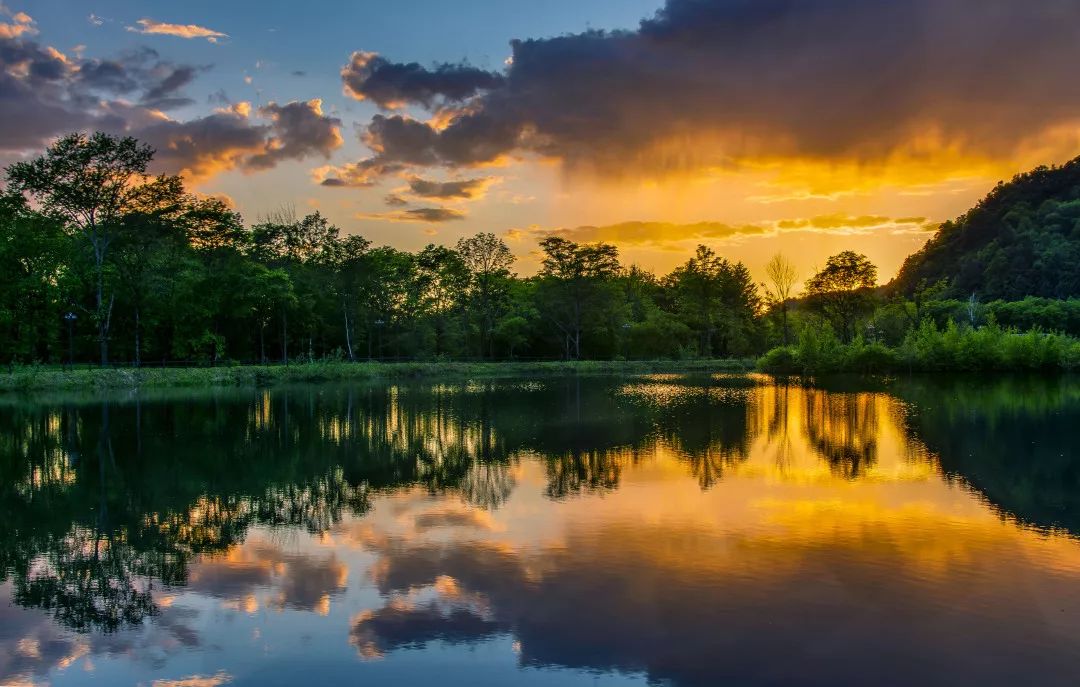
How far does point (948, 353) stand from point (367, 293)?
4863cm

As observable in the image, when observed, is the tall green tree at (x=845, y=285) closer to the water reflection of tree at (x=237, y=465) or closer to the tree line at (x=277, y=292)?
the tree line at (x=277, y=292)

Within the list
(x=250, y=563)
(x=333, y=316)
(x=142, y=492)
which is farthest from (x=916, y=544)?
(x=333, y=316)

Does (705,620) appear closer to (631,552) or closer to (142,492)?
(631,552)

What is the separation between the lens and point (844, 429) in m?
26.1

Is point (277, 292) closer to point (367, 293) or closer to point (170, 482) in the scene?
point (367, 293)

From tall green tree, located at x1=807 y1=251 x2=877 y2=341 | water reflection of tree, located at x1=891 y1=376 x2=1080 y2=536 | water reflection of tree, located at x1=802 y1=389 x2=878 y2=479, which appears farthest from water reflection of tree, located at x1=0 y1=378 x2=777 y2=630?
tall green tree, located at x1=807 y1=251 x2=877 y2=341

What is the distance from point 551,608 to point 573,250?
68.6 metres

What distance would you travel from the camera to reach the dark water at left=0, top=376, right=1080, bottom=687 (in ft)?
25.7

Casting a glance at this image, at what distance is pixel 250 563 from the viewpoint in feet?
36.8

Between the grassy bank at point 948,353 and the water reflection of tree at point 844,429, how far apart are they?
21.2 meters

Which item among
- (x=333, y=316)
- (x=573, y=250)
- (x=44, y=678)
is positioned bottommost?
(x=44, y=678)

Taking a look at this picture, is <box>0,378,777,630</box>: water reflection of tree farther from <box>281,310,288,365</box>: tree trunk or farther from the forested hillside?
the forested hillside

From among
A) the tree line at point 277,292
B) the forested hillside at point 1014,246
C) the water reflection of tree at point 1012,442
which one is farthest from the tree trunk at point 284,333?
the forested hillside at point 1014,246

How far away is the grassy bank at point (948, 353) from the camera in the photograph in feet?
181
